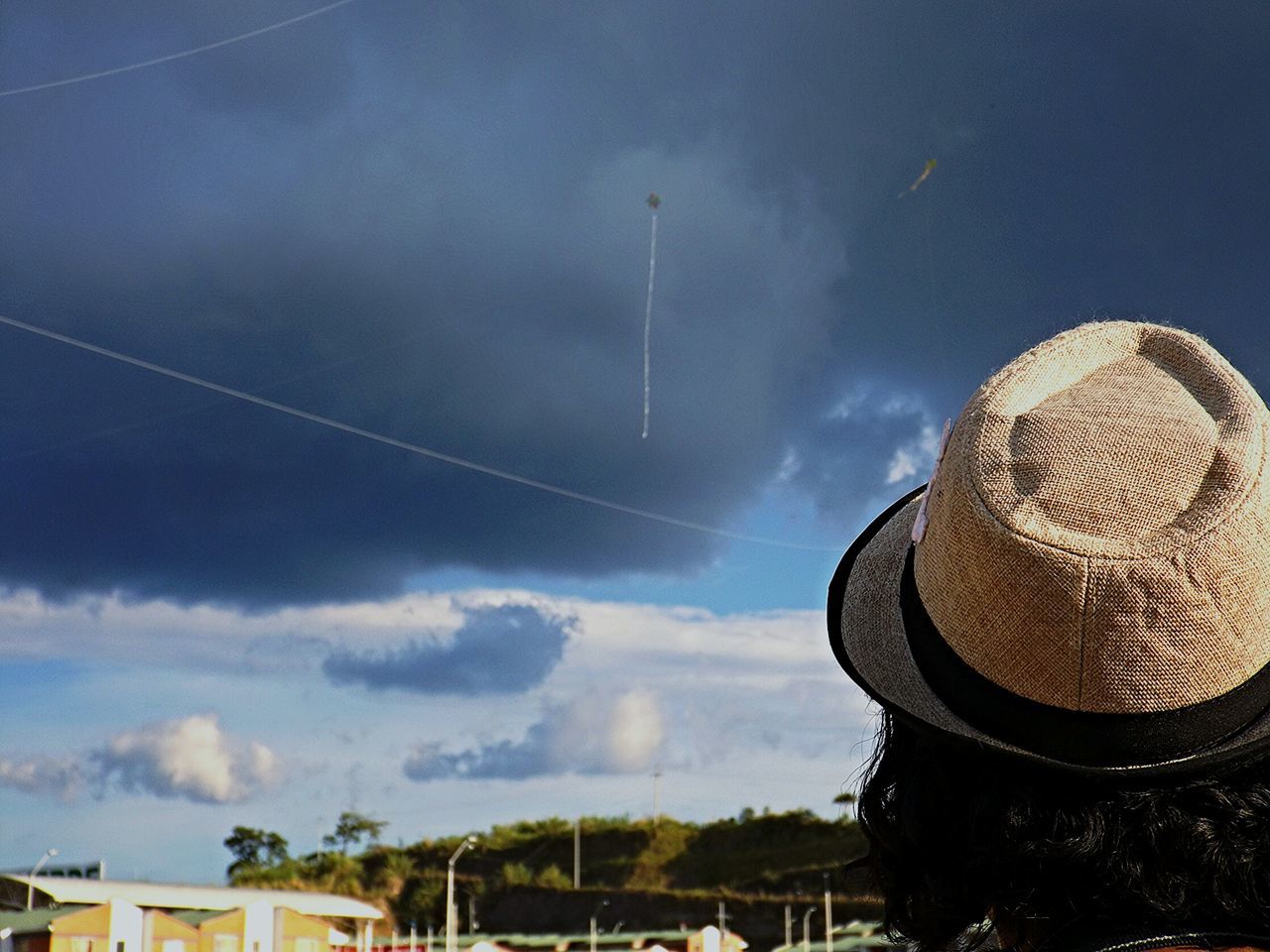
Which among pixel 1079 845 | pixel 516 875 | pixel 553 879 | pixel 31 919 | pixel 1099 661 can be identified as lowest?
pixel 31 919

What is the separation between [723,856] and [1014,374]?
61.5 metres

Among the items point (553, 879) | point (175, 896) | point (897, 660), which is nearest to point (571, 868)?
point (553, 879)

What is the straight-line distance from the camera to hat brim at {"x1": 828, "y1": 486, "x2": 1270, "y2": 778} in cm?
123

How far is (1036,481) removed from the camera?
4.05ft

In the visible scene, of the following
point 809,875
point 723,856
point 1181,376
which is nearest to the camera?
point 1181,376

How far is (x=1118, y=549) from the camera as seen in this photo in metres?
1.20

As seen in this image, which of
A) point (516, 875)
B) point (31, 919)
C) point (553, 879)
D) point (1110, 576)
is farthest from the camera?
point (516, 875)

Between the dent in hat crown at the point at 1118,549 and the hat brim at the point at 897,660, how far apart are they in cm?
4

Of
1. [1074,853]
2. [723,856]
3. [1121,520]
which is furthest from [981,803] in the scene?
[723,856]

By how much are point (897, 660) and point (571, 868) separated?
6328 centimetres

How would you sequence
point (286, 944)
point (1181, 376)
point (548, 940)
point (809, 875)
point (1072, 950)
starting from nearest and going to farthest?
point (1072, 950) → point (1181, 376) → point (286, 944) → point (548, 940) → point (809, 875)

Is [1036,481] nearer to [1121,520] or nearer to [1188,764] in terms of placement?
[1121,520]

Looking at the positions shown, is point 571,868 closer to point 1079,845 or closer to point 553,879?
point 553,879

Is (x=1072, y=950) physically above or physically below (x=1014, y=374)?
below
